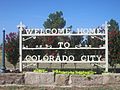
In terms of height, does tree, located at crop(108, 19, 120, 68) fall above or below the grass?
above

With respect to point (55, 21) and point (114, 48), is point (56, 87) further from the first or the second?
point (55, 21)

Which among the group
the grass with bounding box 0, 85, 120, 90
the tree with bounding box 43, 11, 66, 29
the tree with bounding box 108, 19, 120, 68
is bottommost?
the grass with bounding box 0, 85, 120, 90

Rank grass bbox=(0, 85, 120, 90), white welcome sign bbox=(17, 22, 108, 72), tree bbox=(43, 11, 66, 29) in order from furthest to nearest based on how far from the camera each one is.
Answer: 1. tree bbox=(43, 11, 66, 29)
2. white welcome sign bbox=(17, 22, 108, 72)
3. grass bbox=(0, 85, 120, 90)

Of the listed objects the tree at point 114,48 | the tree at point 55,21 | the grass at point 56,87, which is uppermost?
the tree at point 55,21

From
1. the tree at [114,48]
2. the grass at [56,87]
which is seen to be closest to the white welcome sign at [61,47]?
the tree at [114,48]

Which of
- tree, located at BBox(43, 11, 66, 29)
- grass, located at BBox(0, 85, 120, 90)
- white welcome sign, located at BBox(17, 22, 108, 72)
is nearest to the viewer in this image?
grass, located at BBox(0, 85, 120, 90)

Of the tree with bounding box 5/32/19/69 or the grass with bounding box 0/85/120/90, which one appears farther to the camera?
the tree with bounding box 5/32/19/69

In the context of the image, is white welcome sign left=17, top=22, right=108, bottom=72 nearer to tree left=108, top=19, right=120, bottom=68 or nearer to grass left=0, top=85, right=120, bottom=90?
tree left=108, top=19, right=120, bottom=68

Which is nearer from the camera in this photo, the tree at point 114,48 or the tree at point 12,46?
the tree at point 114,48

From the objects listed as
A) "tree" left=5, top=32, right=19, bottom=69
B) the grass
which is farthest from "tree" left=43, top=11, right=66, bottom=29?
the grass

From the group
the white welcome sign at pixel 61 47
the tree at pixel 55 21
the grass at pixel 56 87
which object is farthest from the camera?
the tree at pixel 55 21

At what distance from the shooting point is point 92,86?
1230cm

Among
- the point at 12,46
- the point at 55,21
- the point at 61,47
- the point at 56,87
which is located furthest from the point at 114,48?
the point at 55,21

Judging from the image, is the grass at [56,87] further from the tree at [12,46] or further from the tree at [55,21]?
the tree at [55,21]
